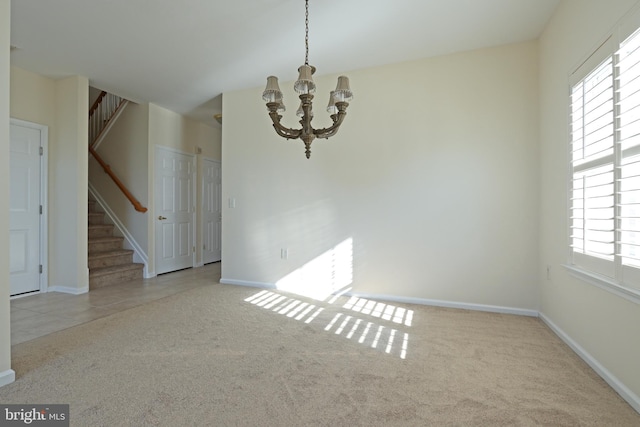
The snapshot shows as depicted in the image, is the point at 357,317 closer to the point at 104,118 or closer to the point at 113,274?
the point at 113,274

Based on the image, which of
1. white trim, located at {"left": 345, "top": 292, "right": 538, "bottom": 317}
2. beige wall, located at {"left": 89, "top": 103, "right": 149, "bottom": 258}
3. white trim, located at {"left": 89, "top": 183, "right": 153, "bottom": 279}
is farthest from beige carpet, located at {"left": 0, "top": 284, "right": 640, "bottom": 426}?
beige wall, located at {"left": 89, "top": 103, "right": 149, "bottom": 258}

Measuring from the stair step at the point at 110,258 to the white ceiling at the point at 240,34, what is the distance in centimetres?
237

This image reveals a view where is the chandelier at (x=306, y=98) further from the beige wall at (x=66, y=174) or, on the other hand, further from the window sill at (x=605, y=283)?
the beige wall at (x=66, y=174)

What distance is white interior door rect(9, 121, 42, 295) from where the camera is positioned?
382cm

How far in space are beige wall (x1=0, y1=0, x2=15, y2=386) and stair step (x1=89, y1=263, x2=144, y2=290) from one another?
8.64ft

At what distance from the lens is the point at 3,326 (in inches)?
75.4

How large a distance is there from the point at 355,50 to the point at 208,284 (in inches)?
136

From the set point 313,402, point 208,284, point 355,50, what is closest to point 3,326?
point 313,402

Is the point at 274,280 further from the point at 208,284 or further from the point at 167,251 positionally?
the point at 167,251

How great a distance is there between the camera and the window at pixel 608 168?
1.78m

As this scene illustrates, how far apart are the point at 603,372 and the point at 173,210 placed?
5.55 meters

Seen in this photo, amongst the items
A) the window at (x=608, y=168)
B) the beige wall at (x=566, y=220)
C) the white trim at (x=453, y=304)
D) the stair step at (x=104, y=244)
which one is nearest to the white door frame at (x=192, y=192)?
the stair step at (x=104, y=244)

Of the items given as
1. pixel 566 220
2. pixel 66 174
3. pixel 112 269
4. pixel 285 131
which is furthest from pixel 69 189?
pixel 566 220

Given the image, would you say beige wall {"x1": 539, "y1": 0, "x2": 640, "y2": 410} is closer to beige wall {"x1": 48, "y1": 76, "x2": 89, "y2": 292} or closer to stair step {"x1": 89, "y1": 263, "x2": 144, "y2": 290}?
beige wall {"x1": 48, "y1": 76, "x2": 89, "y2": 292}
